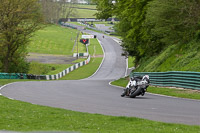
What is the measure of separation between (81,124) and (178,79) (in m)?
14.9

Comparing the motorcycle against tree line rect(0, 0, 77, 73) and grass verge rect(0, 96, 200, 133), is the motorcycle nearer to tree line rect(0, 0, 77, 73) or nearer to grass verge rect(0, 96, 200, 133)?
grass verge rect(0, 96, 200, 133)

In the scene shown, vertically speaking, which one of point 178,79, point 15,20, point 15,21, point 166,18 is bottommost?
point 178,79

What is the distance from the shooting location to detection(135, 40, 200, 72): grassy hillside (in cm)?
2572

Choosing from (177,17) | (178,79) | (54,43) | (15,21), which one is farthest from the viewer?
(54,43)

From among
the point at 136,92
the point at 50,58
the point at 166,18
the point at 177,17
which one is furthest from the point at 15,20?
the point at 50,58

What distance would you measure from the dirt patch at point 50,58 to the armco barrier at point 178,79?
52654 mm

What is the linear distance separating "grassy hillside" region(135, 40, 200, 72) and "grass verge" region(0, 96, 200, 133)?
14.3 m

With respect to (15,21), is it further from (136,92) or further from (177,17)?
(136,92)

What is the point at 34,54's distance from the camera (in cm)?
9188

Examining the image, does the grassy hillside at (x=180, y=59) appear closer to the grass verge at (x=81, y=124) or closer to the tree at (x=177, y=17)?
the tree at (x=177, y=17)

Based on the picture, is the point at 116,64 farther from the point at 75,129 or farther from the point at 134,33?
Answer: the point at 75,129

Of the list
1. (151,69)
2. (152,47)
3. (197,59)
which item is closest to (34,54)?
(152,47)

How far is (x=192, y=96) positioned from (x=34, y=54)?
75.8m

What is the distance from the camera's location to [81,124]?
9.80m
